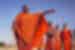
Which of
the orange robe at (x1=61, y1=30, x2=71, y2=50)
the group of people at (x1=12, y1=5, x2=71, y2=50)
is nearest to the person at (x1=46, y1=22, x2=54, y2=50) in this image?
the group of people at (x1=12, y1=5, x2=71, y2=50)

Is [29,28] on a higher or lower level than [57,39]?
higher

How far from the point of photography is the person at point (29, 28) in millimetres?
2135

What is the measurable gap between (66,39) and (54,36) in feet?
0.36

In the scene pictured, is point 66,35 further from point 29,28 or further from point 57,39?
point 29,28

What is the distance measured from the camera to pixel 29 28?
215 cm

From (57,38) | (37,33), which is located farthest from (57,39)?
(37,33)

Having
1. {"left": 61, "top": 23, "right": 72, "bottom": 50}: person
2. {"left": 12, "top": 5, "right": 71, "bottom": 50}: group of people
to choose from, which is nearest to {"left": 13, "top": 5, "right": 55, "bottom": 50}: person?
{"left": 12, "top": 5, "right": 71, "bottom": 50}: group of people

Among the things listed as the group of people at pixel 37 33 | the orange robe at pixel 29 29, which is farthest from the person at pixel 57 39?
the orange robe at pixel 29 29

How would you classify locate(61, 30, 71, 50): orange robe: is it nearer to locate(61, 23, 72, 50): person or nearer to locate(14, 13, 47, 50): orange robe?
locate(61, 23, 72, 50): person

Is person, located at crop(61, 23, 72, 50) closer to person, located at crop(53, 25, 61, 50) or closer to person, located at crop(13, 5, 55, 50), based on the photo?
person, located at crop(53, 25, 61, 50)

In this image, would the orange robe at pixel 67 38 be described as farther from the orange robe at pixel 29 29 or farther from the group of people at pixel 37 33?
the orange robe at pixel 29 29

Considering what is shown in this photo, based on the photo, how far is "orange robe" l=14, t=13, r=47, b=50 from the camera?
2.14 metres

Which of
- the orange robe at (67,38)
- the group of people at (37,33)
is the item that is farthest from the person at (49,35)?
the orange robe at (67,38)

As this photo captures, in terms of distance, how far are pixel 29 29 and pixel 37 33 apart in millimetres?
78
